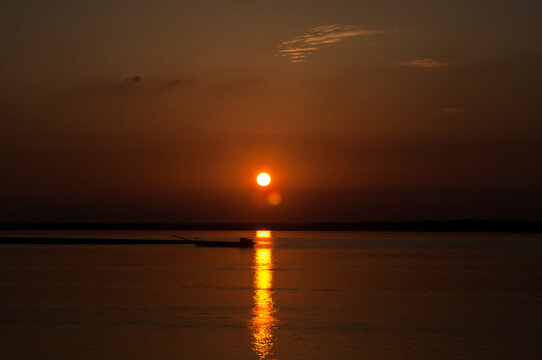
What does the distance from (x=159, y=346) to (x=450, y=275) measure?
44.1 metres

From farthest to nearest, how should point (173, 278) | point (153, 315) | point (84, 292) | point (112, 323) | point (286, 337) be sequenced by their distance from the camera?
point (173, 278)
point (84, 292)
point (153, 315)
point (112, 323)
point (286, 337)

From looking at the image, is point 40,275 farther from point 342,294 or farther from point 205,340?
point 205,340

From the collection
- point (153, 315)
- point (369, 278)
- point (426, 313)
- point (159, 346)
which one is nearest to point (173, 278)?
point (369, 278)

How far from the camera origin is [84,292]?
156 feet

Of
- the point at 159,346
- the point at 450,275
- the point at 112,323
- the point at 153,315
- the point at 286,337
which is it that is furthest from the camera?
the point at 450,275

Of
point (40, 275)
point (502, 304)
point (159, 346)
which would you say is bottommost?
point (159, 346)

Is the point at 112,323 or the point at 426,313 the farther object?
the point at 426,313

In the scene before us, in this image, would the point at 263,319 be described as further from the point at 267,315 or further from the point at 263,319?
the point at 267,315

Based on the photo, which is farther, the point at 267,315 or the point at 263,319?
the point at 267,315

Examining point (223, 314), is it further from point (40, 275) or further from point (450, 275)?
point (450, 275)

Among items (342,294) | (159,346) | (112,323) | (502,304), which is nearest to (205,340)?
(159,346)

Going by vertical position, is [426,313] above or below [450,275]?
below

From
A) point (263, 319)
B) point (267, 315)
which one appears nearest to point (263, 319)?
point (263, 319)

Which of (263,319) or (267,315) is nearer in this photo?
(263,319)
